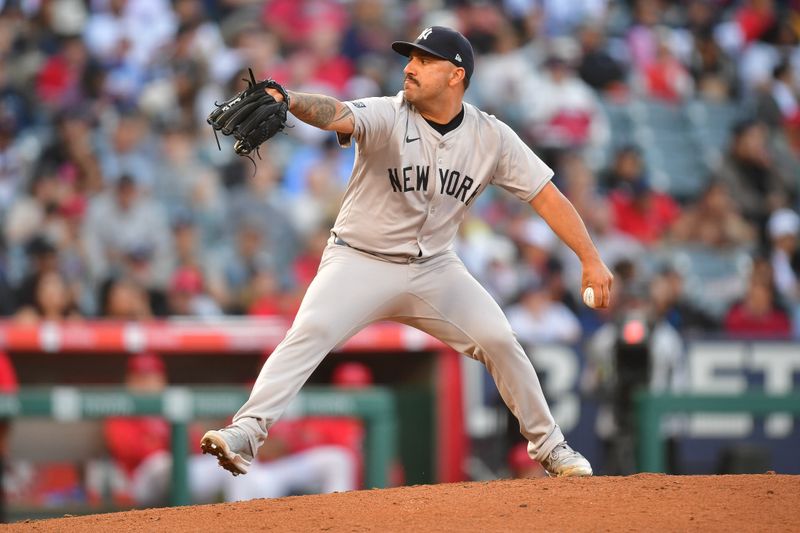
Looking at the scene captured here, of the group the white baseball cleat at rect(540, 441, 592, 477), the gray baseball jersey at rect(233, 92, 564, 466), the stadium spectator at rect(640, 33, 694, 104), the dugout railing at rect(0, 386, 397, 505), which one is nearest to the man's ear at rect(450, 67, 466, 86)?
the gray baseball jersey at rect(233, 92, 564, 466)

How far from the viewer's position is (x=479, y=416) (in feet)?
30.8

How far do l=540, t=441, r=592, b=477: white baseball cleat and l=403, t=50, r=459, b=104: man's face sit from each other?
1.76 meters

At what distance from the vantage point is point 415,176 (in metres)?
5.58

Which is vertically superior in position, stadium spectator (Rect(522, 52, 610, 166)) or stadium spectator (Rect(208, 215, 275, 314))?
stadium spectator (Rect(522, 52, 610, 166))

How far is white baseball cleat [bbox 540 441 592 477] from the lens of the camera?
5.88 meters

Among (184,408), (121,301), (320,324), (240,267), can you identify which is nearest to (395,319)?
(320,324)

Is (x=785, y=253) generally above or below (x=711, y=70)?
below

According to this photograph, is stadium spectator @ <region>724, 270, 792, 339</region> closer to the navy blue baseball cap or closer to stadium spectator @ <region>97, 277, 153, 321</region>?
stadium spectator @ <region>97, 277, 153, 321</region>

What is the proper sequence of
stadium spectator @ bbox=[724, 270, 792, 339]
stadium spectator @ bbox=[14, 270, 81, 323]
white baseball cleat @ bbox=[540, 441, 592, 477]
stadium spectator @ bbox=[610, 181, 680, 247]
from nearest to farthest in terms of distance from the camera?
white baseball cleat @ bbox=[540, 441, 592, 477] < stadium spectator @ bbox=[14, 270, 81, 323] < stadium spectator @ bbox=[724, 270, 792, 339] < stadium spectator @ bbox=[610, 181, 680, 247]

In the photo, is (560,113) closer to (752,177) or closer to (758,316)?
(752,177)

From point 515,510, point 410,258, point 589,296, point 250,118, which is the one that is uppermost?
point 250,118

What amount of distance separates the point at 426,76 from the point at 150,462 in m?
4.05

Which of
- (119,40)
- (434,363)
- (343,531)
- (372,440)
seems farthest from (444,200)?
(119,40)

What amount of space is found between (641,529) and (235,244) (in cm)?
665
